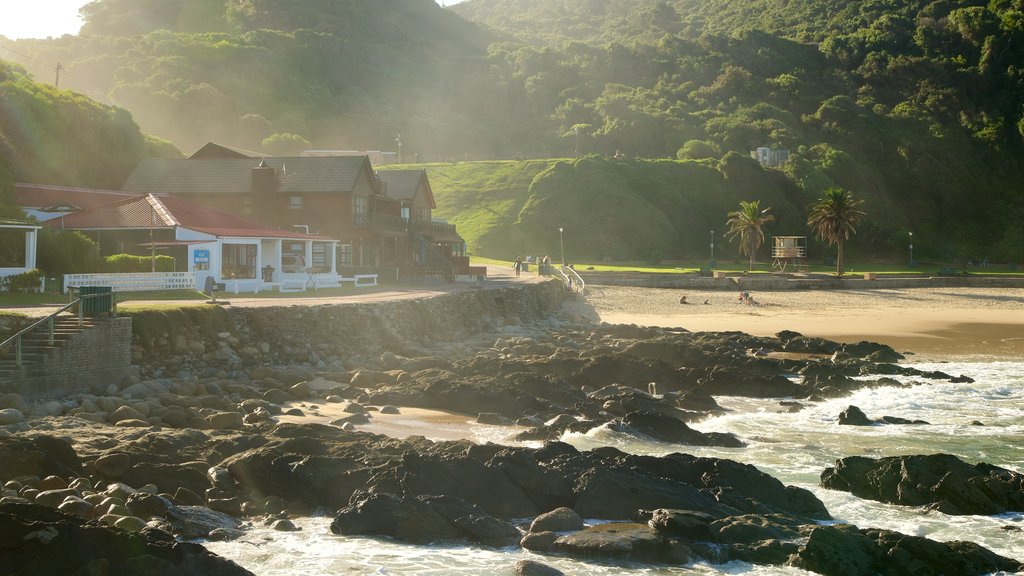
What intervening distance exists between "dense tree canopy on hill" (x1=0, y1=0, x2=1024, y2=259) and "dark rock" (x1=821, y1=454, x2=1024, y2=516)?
8307 centimetres

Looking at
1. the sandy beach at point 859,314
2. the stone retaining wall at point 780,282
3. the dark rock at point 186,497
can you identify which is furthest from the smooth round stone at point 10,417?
the stone retaining wall at point 780,282

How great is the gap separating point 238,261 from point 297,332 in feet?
40.5

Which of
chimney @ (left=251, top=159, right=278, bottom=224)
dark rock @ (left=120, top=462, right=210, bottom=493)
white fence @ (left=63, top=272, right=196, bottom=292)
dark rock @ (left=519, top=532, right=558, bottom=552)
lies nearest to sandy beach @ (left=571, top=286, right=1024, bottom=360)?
chimney @ (left=251, top=159, right=278, bottom=224)

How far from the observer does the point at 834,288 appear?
Result: 64.3m

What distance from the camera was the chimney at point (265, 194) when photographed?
1957 inches

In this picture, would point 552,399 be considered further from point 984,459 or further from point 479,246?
point 479,246

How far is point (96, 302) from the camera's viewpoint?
67.8 ft

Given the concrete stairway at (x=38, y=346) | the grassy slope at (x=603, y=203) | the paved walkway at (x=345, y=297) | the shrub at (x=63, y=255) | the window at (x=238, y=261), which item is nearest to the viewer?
Result: the concrete stairway at (x=38, y=346)

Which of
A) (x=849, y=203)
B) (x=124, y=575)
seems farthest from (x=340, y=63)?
(x=124, y=575)

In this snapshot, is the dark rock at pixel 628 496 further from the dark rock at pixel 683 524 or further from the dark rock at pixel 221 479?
the dark rock at pixel 221 479

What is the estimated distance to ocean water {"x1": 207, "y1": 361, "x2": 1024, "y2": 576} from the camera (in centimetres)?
1198

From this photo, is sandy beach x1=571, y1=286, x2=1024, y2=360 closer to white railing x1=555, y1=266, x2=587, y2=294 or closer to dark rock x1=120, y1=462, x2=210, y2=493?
white railing x1=555, y1=266, x2=587, y2=294

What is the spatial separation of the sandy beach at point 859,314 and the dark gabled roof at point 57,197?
24067 mm

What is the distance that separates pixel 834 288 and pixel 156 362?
170 ft
